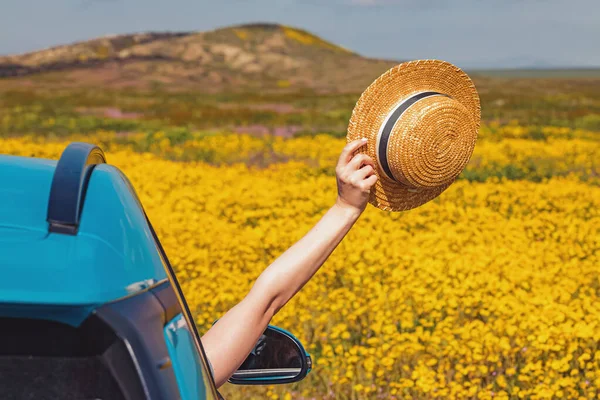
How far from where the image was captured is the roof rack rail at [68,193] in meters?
1.19

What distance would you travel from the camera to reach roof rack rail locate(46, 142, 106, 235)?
1.19 metres

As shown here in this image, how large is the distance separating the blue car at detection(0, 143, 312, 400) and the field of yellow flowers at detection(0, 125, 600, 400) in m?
3.65

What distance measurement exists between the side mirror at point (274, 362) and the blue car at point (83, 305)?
1.01 metres

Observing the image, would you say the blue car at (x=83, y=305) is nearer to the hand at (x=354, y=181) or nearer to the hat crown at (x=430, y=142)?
the hand at (x=354, y=181)

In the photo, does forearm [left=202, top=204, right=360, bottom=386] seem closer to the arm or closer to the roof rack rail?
the arm

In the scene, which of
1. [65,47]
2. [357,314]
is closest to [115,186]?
[357,314]

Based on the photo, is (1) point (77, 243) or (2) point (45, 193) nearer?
(1) point (77, 243)

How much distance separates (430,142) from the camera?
2.96m

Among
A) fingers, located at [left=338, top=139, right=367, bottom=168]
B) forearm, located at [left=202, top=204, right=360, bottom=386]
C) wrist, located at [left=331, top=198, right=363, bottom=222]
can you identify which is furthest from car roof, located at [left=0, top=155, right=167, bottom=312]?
fingers, located at [left=338, top=139, right=367, bottom=168]

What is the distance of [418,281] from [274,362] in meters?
4.56

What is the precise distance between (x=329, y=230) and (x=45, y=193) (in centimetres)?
100

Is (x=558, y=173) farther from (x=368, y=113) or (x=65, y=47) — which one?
(x=65, y=47)

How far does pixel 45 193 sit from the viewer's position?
131cm

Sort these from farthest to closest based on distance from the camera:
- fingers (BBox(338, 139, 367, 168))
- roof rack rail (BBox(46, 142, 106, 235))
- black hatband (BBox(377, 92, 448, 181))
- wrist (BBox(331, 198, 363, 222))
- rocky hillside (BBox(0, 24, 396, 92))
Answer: rocky hillside (BBox(0, 24, 396, 92)), black hatband (BBox(377, 92, 448, 181)), fingers (BBox(338, 139, 367, 168)), wrist (BBox(331, 198, 363, 222)), roof rack rail (BBox(46, 142, 106, 235))
